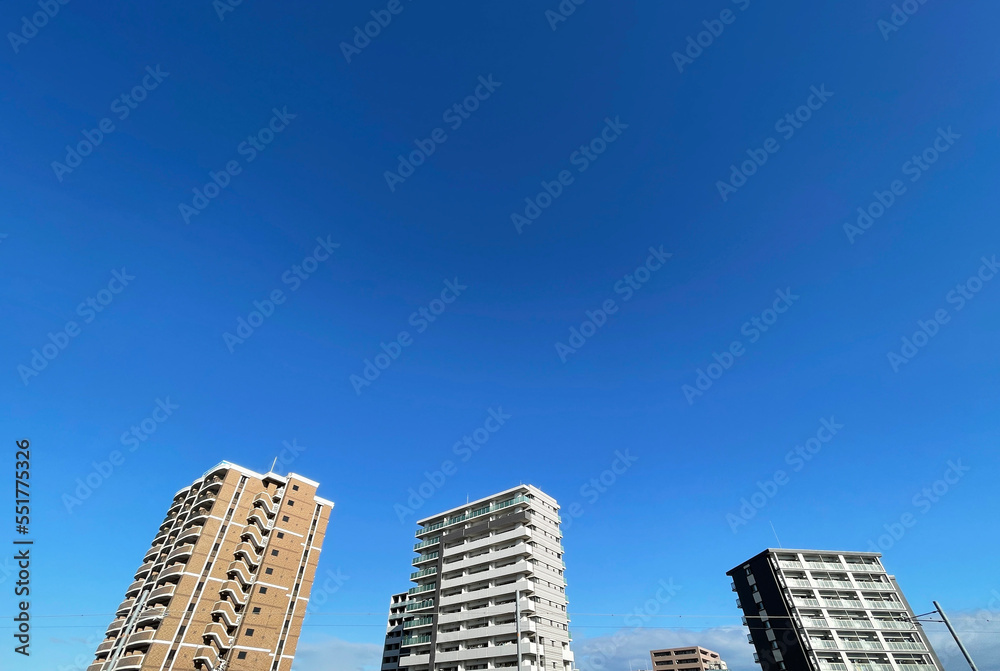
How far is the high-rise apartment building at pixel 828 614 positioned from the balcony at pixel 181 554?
249 ft

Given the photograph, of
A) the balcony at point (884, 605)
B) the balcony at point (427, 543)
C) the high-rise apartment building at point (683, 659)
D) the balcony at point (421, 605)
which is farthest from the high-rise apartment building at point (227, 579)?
the high-rise apartment building at point (683, 659)

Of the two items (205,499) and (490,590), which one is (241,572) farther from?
(490,590)

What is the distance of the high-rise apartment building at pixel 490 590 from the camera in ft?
178

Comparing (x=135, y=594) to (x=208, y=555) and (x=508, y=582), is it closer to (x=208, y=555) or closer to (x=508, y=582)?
(x=208, y=555)

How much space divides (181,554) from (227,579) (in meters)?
6.37

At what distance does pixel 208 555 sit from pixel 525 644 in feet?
132

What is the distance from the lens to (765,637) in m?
72.2

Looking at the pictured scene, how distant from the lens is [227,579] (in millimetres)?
58500

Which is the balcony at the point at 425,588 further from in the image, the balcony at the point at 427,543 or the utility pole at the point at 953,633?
the utility pole at the point at 953,633

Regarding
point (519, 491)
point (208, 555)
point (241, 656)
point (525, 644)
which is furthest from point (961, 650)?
point (208, 555)

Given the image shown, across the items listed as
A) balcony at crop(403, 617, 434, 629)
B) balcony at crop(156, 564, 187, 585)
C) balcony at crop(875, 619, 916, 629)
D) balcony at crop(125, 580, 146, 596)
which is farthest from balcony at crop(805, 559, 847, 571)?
balcony at crop(125, 580, 146, 596)

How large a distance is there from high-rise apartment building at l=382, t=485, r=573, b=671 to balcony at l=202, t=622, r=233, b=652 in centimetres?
2078

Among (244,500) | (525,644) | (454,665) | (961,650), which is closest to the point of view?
(961,650)

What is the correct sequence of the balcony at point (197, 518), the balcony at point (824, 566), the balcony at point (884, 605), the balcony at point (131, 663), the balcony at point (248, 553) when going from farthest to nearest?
1. the balcony at point (824, 566)
2. the balcony at point (884, 605)
3. the balcony at point (197, 518)
4. the balcony at point (248, 553)
5. the balcony at point (131, 663)
